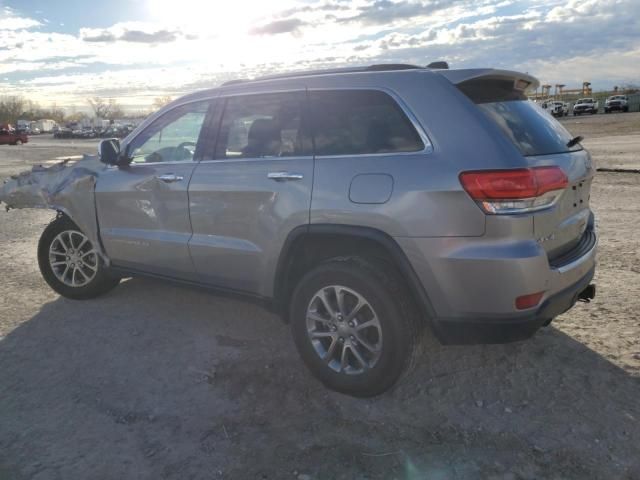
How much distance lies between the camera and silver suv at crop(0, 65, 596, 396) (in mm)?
2854

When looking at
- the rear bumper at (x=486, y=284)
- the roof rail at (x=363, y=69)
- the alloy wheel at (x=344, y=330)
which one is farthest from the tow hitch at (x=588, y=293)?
the roof rail at (x=363, y=69)

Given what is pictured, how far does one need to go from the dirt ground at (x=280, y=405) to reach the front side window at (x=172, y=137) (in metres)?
1.39

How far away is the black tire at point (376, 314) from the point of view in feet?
10.2

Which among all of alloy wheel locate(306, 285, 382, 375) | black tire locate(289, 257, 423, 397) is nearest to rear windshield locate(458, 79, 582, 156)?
black tire locate(289, 257, 423, 397)

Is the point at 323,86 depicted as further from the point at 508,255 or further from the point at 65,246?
the point at 65,246

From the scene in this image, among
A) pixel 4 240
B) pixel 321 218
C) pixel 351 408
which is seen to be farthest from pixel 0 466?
pixel 4 240

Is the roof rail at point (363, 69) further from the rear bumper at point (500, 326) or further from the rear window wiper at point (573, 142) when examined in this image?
the rear bumper at point (500, 326)

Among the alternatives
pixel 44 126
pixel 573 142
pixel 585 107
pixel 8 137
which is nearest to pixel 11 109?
pixel 44 126

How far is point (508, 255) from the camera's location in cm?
278

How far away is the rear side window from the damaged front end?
237cm

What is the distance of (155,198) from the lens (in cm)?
432

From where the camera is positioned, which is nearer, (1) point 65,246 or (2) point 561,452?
(2) point 561,452

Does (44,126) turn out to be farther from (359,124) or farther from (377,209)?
(377,209)

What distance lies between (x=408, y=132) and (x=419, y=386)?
160 cm
